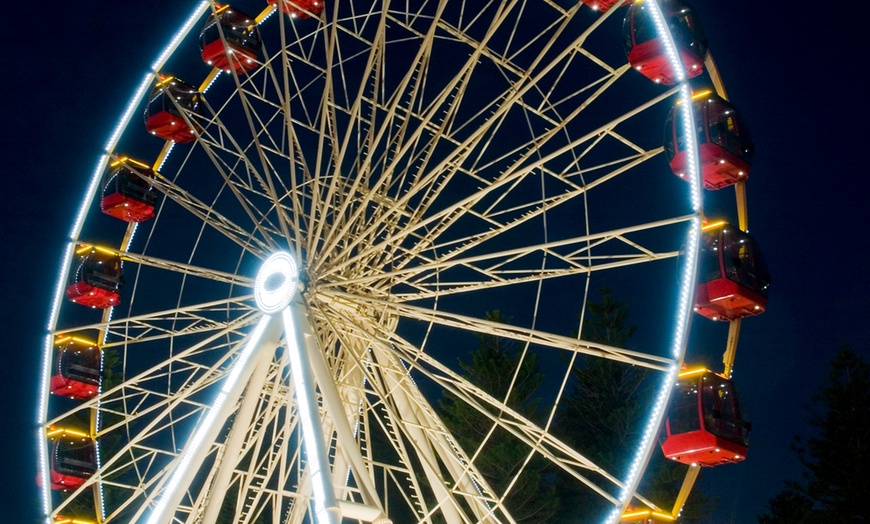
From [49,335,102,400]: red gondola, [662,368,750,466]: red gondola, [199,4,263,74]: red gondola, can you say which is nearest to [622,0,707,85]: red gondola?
[662,368,750,466]: red gondola

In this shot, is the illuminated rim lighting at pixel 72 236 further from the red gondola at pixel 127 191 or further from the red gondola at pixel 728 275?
the red gondola at pixel 728 275

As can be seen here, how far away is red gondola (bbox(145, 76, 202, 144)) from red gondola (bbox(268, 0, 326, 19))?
1.86 metres

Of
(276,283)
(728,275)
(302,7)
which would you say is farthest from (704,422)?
(302,7)

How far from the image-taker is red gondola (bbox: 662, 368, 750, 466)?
33.4 feet

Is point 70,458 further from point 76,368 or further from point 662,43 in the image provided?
point 662,43

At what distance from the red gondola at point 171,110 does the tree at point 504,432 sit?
10.4 meters

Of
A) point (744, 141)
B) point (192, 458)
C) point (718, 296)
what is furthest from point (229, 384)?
point (744, 141)

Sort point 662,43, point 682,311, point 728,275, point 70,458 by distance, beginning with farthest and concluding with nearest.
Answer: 1. point 70,458
2. point 662,43
3. point 728,275
4. point 682,311

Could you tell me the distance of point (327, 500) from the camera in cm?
825

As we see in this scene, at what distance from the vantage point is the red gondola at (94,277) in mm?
14531

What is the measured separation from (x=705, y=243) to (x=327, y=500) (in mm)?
4984

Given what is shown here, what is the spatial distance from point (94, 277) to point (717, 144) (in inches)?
349

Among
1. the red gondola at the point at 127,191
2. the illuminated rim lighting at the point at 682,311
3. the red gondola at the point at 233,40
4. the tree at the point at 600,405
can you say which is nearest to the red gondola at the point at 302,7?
the red gondola at the point at 233,40

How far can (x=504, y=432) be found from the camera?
26.6m
